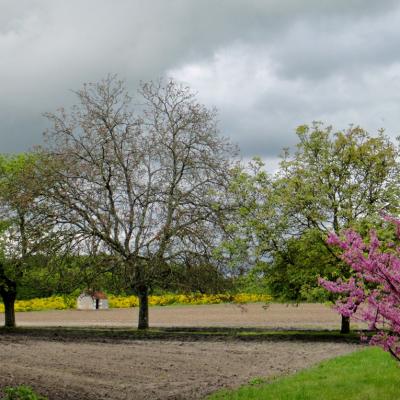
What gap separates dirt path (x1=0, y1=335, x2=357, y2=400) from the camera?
1256 cm

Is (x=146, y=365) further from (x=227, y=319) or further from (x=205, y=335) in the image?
(x=227, y=319)

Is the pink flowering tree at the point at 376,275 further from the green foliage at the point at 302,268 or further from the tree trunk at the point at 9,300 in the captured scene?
the tree trunk at the point at 9,300

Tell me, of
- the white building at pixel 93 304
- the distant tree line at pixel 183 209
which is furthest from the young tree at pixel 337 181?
the white building at pixel 93 304

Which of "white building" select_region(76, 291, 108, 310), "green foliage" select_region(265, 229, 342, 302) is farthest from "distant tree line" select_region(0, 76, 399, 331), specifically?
"white building" select_region(76, 291, 108, 310)

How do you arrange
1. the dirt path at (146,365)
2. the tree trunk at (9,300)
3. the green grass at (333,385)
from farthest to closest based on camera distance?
the tree trunk at (9,300) < the dirt path at (146,365) < the green grass at (333,385)

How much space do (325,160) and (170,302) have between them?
1843 inches

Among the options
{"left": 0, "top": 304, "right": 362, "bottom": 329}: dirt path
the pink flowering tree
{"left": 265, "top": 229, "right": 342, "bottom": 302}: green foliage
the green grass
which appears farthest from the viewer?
{"left": 0, "top": 304, "right": 362, "bottom": 329}: dirt path

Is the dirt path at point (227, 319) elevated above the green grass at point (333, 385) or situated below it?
below

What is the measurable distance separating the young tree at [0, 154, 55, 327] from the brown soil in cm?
531

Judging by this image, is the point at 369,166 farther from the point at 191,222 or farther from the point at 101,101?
the point at 101,101

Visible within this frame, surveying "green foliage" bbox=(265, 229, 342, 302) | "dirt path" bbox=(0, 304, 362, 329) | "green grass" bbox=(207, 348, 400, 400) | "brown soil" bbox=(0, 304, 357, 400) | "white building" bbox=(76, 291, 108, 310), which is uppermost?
"green foliage" bbox=(265, 229, 342, 302)

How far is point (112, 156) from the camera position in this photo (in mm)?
30312

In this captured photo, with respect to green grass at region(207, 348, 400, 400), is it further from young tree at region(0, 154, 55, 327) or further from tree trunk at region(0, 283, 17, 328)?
tree trunk at region(0, 283, 17, 328)

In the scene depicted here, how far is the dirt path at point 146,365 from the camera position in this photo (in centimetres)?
1256
